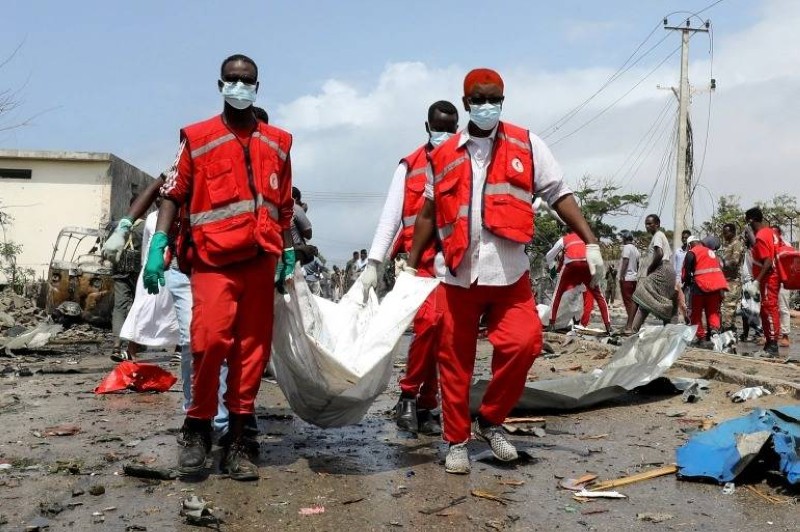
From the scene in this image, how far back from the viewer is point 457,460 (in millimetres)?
4508

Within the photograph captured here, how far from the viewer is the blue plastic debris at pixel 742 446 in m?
4.07

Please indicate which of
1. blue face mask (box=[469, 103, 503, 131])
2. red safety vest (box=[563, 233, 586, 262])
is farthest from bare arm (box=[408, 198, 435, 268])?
red safety vest (box=[563, 233, 586, 262])

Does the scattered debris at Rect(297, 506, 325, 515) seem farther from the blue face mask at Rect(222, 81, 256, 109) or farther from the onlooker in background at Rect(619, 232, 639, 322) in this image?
→ the onlooker in background at Rect(619, 232, 639, 322)

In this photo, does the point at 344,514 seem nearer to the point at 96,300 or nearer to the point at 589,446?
the point at 589,446

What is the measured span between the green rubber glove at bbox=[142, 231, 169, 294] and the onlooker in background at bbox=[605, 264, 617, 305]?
2197 cm

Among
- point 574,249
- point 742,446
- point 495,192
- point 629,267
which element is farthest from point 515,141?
point 629,267

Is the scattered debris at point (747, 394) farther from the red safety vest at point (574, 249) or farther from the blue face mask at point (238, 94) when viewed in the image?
the red safety vest at point (574, 249)

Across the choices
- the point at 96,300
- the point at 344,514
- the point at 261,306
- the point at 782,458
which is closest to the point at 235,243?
the point at 261,306

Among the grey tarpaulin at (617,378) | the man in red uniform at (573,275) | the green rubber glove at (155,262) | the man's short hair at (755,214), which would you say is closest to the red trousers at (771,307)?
the man's short hair at (755,214)

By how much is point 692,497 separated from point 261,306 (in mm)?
2283

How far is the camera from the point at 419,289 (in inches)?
192

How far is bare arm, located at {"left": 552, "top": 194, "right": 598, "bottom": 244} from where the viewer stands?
4.60 m

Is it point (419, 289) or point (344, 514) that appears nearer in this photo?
point (344, 514)

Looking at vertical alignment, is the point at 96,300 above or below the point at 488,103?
below
